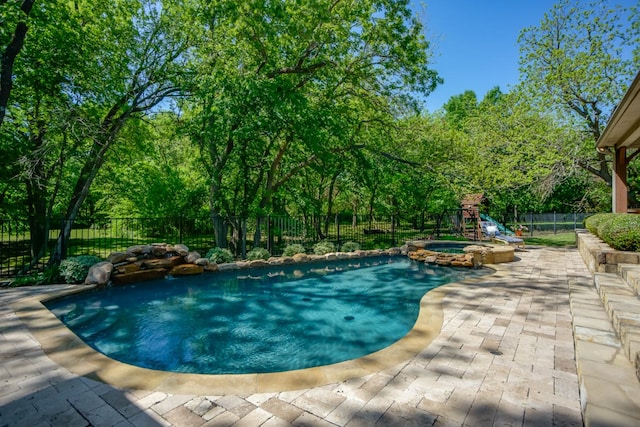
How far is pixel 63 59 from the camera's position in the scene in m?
7.86

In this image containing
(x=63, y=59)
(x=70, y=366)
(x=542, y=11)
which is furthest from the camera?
(x=542, y=11)

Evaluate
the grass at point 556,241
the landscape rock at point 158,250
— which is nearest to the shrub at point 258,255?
the landscape rock at point 158,250

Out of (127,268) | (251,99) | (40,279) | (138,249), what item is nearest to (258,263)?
(138,249)

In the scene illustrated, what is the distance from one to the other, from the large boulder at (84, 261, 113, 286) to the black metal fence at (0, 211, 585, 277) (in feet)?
6.51

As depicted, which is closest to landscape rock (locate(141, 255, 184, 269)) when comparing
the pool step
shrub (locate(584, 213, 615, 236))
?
the pool step

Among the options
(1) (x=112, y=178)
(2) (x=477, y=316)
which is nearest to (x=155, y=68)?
(1) (x=112, y=178)

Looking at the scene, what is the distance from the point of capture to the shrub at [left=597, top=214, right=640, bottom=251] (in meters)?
5.25

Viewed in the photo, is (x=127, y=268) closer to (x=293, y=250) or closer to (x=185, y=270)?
(x=185, y=270)

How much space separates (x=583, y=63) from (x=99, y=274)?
17.4 m

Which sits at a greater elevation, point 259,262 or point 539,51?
point 539,51

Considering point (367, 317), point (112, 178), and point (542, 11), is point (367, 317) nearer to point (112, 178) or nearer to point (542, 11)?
point (112, 178)

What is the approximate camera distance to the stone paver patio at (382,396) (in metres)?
2.22

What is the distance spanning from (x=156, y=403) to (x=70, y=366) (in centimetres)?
125

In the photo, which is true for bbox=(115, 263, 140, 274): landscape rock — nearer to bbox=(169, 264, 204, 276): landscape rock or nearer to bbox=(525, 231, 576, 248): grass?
bbox=(169, 264, 204, 276): landscape rock
